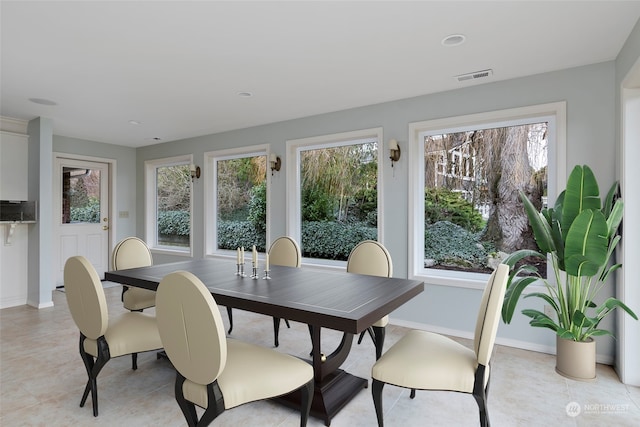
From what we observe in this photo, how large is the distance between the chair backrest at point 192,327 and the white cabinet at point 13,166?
4.50m

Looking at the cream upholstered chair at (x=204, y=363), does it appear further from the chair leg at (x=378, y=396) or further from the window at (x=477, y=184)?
the window at (x=477, y=184)

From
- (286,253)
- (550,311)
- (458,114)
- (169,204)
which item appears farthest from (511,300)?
(169,204)

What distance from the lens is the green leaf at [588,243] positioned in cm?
237

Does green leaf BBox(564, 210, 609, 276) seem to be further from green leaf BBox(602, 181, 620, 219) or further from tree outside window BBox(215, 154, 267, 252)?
tree outside window BBox(215, 154, 267, 252)

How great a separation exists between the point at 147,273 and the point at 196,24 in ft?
6.08

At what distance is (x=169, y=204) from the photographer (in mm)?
6430

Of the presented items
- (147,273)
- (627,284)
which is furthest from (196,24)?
(627,284)

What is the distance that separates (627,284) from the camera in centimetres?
254

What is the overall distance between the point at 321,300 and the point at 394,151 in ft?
7.80

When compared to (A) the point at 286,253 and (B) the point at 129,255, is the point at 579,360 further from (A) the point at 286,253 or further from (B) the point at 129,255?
(B) the point at 129,255

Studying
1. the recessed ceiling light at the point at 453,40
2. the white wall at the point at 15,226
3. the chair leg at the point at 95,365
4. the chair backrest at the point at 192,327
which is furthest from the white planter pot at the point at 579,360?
the white wall at the point at 15,226

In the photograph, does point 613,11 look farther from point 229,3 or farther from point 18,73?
point 18,73

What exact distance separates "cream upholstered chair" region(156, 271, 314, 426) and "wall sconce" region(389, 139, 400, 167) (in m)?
2.70

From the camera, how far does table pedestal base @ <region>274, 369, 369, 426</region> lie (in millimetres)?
2133
